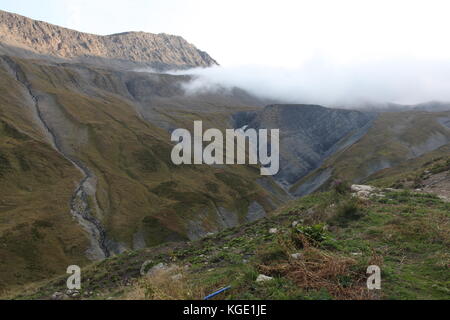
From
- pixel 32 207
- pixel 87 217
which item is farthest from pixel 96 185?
pixel 32 207

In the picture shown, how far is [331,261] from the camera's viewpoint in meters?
10.6

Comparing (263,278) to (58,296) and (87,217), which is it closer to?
(58,296)

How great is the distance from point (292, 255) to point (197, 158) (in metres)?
149

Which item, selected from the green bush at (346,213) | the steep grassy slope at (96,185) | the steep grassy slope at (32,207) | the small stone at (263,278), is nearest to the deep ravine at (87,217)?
the steep grassy slope at (96,185)

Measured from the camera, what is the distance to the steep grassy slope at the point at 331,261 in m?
9.48

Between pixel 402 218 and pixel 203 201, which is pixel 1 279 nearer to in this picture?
pixel 402 218

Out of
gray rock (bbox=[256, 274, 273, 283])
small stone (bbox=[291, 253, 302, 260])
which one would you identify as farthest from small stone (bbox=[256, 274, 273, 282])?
small stone (bbox=[291, 253, 302, 260])

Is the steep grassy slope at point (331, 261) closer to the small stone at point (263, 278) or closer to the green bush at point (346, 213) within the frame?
the green bush at point (346, 213)

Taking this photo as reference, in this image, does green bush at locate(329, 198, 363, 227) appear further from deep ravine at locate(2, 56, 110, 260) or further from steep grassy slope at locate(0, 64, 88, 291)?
deep ravine at locate(2, 56, 110, 260)

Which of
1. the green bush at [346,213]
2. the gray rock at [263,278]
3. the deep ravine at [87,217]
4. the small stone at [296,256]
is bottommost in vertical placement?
the deep ravine at [87,217]

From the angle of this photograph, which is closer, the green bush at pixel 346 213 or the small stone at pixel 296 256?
the small stone at pixel 296 256

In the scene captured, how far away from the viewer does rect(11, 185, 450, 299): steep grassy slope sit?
373 inches

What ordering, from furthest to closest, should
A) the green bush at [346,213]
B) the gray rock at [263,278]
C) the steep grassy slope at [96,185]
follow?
the steep grassy slope at [96,185] < the green bush at [346,213] < the gray rock at [263,278]

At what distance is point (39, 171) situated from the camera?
98.5 metres
